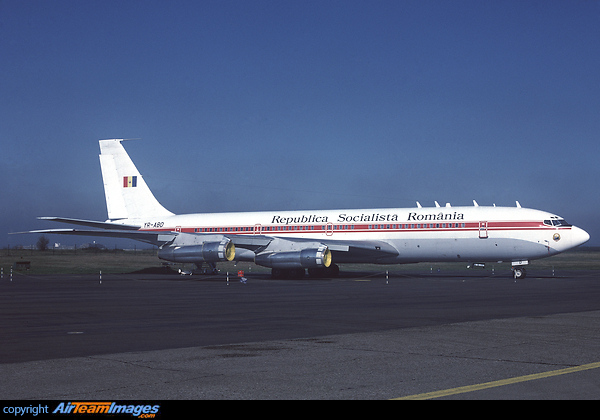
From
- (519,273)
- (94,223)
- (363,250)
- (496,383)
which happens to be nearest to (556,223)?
(519,273)

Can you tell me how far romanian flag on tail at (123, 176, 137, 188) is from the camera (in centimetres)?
5100

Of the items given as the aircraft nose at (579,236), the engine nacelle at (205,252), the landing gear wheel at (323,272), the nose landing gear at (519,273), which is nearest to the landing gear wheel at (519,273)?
the nose landing gear at (519,273)

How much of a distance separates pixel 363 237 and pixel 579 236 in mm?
12547

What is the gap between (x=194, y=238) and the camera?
140 ft

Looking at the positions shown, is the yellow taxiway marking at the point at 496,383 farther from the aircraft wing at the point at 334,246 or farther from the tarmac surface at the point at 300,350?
the aircraft wing at the point at 334,246

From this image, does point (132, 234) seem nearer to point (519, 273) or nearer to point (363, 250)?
point (363, 250)

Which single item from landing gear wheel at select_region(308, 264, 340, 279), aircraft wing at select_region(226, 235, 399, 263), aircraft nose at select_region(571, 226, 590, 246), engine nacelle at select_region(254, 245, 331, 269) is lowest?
landing gear wheel at select_region(308, 264, 340, 279)

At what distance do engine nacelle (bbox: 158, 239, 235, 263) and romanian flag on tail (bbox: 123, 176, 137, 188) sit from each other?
10.5 meters

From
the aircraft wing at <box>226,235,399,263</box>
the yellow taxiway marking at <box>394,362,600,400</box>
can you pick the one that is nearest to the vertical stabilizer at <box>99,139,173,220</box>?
the aircraft wing at <box>226,235,399,263</box>

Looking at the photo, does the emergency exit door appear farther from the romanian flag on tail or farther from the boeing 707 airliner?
the romanian flag on tail

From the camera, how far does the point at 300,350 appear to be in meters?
11.1

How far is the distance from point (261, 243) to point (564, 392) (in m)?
34.5

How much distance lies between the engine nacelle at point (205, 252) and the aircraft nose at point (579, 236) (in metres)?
19.6

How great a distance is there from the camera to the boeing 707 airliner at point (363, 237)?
38469 millimetres
